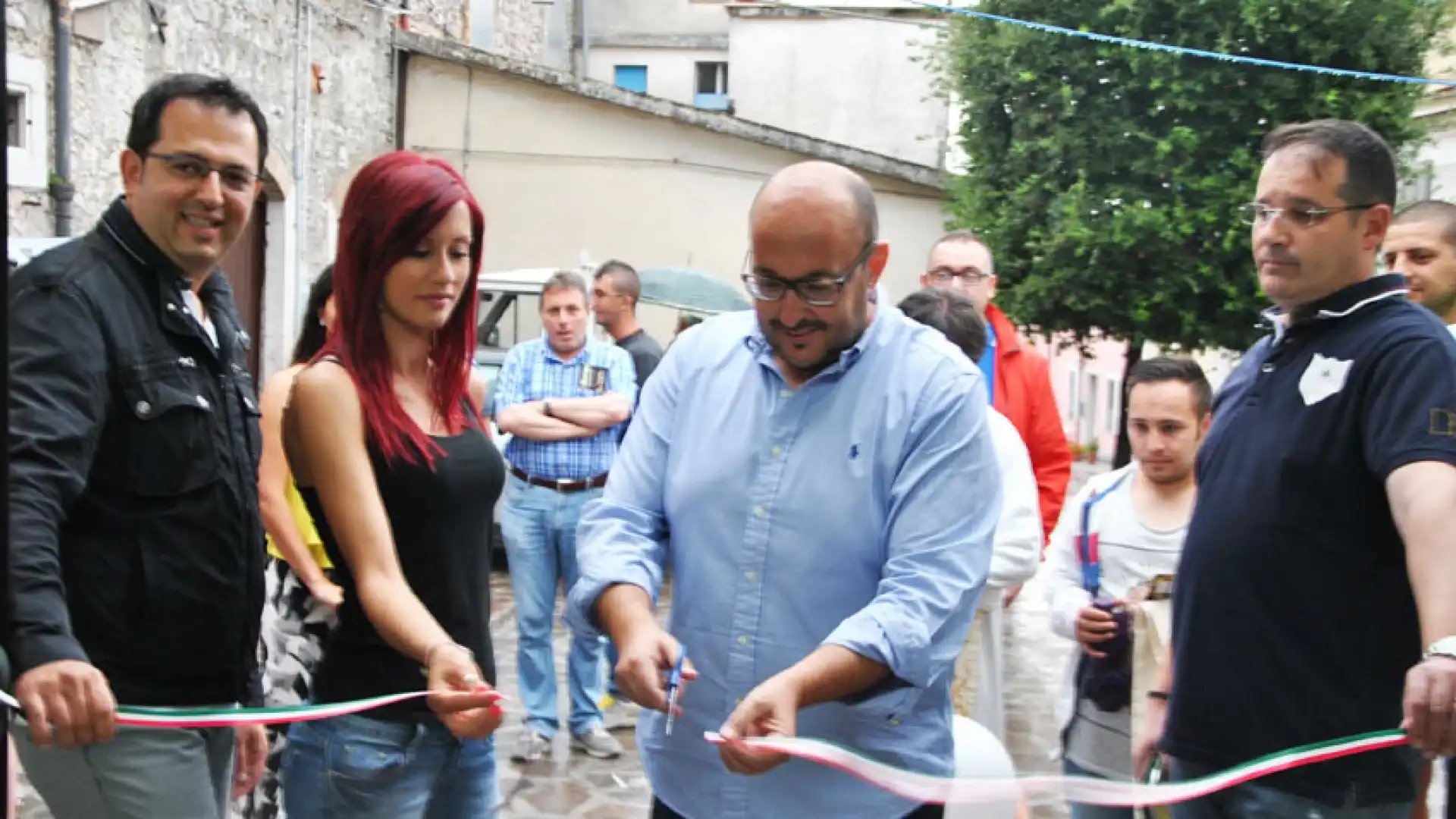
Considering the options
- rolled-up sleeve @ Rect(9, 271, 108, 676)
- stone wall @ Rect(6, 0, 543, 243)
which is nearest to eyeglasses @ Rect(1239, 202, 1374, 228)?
rolled-up sleeve @ Rect(9, 271, 108, 676)

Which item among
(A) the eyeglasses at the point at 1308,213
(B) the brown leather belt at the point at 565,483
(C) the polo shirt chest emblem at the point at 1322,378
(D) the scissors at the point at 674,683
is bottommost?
(B) the brown leather belt at the point at 565,483

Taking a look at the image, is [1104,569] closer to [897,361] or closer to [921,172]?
[897,361]

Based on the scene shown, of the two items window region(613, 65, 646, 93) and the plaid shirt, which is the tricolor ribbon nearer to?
the plaid shirt

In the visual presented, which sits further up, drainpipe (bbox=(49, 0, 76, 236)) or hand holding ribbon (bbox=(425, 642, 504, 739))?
drainpipe (bbox=(49, 0, 76, 236))

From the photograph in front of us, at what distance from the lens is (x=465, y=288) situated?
10.3 ft

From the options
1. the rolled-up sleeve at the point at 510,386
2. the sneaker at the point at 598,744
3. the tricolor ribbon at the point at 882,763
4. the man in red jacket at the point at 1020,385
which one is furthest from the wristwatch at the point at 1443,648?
the rolled-up sleeve at the point at 510,386

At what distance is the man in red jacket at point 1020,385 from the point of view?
18.7 feet

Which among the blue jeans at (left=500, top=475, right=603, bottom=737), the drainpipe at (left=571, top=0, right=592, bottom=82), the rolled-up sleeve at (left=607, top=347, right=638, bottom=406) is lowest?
the blue jeans at (left=500, top=475, right=603, bottom=737)

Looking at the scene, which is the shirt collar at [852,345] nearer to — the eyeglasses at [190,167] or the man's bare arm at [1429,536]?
the man's bare arm at [1429,536]

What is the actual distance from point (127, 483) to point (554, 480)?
419 centimetres

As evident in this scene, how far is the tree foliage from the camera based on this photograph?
51.2ft

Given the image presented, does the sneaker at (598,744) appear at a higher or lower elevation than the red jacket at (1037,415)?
lower

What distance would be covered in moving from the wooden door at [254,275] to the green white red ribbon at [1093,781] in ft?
43.3

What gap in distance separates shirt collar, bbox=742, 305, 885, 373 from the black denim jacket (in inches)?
38.7
